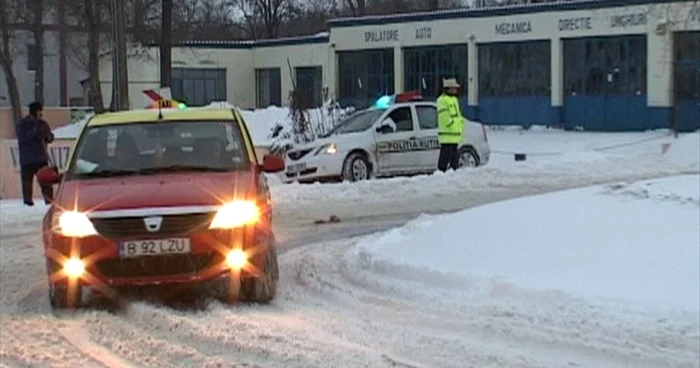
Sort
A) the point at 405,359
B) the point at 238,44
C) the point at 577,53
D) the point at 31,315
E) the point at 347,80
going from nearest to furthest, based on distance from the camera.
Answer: the point at 405,359
the point at 31,315
the point at 577,53
the point at 347,80
the point at 238,44

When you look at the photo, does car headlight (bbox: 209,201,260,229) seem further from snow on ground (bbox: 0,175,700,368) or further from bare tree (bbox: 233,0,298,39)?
bare tree (bbox: 233,0,298,39)

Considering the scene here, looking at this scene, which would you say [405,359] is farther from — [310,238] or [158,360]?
[310,238]

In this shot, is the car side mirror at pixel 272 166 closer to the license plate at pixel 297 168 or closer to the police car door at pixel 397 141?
the license plate at pixel 297 168

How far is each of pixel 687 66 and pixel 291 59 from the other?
2478 cm

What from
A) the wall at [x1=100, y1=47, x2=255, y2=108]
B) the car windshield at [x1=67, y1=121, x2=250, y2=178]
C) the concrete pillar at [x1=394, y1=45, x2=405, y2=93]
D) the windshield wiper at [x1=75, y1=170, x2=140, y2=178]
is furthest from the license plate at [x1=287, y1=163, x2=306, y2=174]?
the wall at [x1=100, y1=47, x2=255, y2=108]

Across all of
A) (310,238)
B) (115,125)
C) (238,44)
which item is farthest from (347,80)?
(115,125)

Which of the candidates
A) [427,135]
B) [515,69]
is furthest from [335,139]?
[515,69]

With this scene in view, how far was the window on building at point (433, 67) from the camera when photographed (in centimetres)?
5125

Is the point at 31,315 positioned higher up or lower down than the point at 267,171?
lower down

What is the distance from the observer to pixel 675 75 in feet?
142

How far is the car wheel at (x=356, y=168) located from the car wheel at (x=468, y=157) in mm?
2160

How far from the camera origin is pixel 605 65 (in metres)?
45.4

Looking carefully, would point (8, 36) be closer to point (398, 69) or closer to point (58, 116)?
point (58, 116)

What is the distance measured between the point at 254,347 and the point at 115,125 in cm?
376
